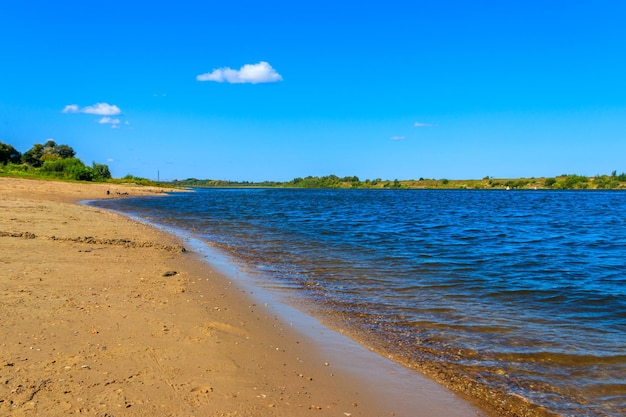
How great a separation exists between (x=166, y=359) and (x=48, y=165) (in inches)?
2876

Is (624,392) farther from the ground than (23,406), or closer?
closer

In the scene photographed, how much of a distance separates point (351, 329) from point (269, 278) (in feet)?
12.6

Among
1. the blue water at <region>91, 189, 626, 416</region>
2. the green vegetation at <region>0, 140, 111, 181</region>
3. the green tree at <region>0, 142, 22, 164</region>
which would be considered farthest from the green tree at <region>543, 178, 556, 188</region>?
the green tree at <region>0, 142, 22, 164</region>

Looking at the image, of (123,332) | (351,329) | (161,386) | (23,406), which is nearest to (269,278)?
(351,329)

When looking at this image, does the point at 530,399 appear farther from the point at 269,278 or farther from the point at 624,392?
the point at 269,278

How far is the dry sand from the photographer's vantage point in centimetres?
371

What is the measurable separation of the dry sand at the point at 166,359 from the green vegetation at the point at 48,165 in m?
54.0

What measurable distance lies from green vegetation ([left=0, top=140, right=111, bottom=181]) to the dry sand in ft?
177

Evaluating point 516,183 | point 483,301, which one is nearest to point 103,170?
point 483,301

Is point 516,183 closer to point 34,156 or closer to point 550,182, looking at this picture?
point 550,182

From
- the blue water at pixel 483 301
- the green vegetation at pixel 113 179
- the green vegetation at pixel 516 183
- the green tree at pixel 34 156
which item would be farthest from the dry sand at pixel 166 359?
the green vegetation at pixel 516 183

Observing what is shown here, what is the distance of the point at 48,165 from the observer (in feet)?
217

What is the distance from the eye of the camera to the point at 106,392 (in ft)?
12.2

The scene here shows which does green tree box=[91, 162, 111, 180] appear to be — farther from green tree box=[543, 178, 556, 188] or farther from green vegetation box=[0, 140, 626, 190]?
green tree box=[543, 178, 556, 188]
